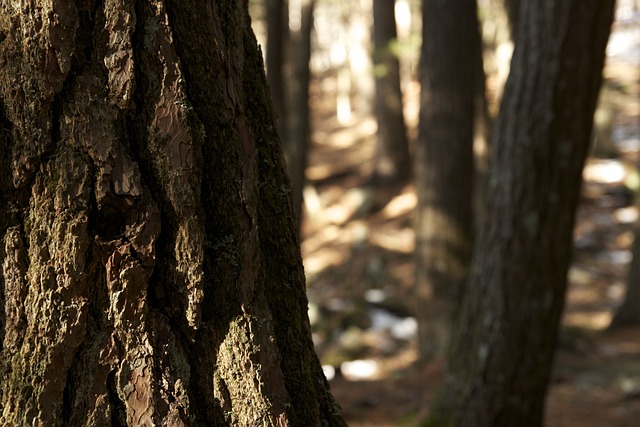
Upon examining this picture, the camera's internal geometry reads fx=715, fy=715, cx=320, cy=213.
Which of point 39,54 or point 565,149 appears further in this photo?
point 565,149

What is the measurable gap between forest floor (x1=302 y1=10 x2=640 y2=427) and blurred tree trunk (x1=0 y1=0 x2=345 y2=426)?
181 inches

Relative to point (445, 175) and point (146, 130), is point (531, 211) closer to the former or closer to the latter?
point (146, 130)

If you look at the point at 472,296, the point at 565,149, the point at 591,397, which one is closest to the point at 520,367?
the point at 472,296

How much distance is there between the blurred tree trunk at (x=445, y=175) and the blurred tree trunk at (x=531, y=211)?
3412mm

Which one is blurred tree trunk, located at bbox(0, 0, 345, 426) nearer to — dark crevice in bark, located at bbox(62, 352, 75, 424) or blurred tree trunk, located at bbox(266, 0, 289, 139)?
dark crevice in bark, located at bbox(62, 352, 75, 424)

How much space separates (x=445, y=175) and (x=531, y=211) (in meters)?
3.80

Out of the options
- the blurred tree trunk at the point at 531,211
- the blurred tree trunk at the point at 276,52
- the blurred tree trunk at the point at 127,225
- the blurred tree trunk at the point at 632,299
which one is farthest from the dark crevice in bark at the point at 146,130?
the blurred tree trunk at the point at 632,299

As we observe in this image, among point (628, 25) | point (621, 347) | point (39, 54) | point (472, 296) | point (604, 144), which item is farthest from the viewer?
point (628, 25)

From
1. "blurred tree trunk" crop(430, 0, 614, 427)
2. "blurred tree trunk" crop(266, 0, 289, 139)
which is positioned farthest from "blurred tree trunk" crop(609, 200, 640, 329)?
"blurred tree trunk" crop(430, 0, 614, 427)

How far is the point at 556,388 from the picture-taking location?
686 cm

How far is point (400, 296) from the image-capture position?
12.4m

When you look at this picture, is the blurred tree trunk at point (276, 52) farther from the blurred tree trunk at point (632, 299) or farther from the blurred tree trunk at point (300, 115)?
the blurred tree trunk at point (632, 299)

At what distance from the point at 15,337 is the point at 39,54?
0.57 meters

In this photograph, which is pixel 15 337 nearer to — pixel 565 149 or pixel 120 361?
pixel 120 361
